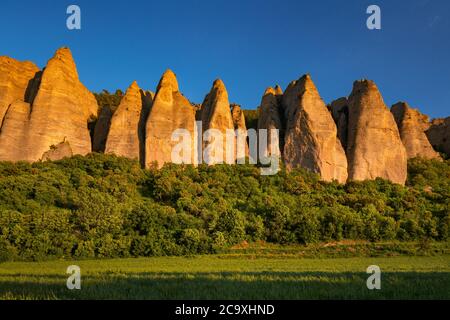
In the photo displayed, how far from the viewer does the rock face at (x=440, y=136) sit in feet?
183

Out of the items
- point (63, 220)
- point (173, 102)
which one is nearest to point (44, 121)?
point (173, 102)

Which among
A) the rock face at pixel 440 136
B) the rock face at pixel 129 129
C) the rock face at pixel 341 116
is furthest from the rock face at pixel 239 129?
the rock face at pixel 440 136

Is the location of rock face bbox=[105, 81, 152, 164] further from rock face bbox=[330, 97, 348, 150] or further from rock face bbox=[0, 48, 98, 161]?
rock face bbox=[330, 97, 348, 150]

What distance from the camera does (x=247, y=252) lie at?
27.2 metres

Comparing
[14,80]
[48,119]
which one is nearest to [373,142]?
[48,119]

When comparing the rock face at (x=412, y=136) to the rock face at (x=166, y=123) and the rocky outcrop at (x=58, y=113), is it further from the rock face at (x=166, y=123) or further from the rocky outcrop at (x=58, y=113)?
the rocky outcrop at (x=58, y=113)

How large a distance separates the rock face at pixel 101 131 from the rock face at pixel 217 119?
1281 centimetres

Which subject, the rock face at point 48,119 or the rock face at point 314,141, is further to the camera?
the rock face at point 314,141

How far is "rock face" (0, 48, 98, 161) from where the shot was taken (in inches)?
1571

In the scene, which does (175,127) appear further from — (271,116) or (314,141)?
(314,141)

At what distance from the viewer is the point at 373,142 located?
4447 cm

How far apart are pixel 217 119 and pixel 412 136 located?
28.5 m

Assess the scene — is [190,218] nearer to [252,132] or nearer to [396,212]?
[396,212]
